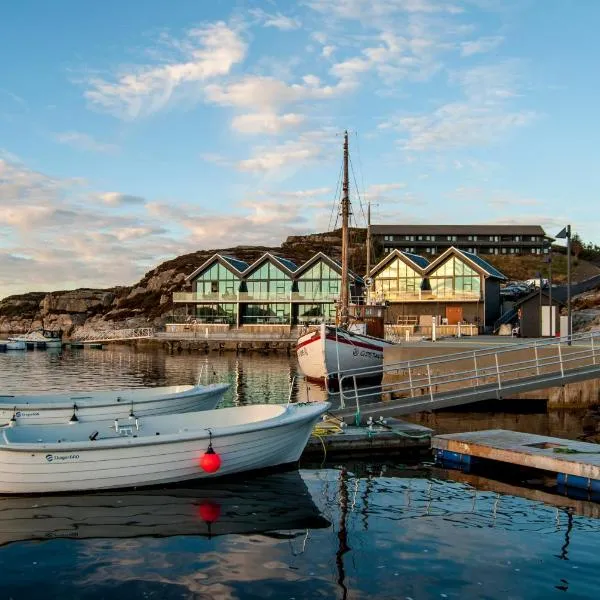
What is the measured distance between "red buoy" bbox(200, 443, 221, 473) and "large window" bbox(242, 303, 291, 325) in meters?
66.9

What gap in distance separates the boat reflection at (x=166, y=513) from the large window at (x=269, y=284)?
66857mm

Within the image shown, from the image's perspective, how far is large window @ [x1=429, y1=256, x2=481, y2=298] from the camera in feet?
231

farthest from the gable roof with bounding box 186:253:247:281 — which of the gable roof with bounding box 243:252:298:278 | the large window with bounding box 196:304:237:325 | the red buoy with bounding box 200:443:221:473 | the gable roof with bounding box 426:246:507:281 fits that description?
the red buoy with bounding box 200:443:221:473

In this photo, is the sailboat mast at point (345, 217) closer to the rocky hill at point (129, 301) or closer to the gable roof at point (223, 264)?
the gable roof at point (223, 264)

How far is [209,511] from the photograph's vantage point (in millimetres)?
12648

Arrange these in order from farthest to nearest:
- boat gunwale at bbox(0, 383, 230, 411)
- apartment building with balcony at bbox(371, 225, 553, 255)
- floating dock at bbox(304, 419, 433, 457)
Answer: apartment building with balcony at bbox(371, 225, 553, 255) → boat gunwale at bbox(0, 383, 230, 411) → floating dock at bbox(304, 419, 433, 457)

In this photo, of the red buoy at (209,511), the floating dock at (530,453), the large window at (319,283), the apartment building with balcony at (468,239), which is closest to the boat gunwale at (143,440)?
the red buoy at (209,511)

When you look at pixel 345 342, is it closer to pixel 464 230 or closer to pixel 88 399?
pixel 88 399

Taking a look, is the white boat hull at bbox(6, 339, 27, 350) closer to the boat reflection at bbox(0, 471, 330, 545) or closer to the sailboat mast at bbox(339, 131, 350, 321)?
the sailboat mast at bbox(339, 131, 350, 321)

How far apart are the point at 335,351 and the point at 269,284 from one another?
43.2 m

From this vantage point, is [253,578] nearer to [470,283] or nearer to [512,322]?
[512,322]

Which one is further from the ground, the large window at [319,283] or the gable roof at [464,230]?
the gable roof at [464,230]

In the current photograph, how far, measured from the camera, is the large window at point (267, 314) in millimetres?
81250

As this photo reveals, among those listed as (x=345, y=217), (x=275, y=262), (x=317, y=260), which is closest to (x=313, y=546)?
(x=345, y=217)
